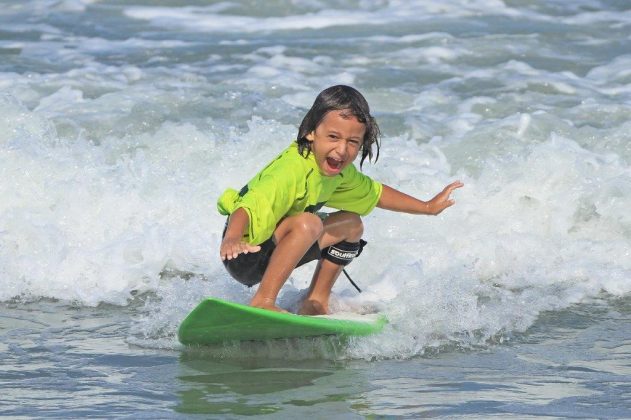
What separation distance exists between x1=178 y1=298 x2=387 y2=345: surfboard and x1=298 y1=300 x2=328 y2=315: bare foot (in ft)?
1.05

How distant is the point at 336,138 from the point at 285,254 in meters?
0.51

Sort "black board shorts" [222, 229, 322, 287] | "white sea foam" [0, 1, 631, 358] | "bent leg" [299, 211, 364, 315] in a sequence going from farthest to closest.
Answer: "white sea foam" [0, 1, 631, 358] < "bent leg" [299, 211, 364, 315] < "black board shorts" [222, 229, 322, 287]

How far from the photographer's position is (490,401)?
3881 mm

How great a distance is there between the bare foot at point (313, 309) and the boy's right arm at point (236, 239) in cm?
66

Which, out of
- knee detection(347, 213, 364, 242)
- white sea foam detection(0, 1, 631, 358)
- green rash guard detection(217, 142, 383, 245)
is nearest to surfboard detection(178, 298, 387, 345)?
white sea foam detection(0, 1, 631, 358)

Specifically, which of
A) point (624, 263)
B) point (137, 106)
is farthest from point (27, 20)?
point (624, 263)

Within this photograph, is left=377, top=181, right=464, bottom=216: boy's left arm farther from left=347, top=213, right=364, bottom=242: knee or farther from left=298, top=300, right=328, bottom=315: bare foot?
left=298, top=300, right=328, bottom=315: bare foot

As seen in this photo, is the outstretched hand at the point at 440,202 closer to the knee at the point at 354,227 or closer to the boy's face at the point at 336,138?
the knee at the point at 354,227

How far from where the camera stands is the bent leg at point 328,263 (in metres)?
4.80

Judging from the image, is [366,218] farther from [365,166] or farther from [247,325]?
[247,325]

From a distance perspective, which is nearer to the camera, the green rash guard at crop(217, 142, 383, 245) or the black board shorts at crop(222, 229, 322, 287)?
the green rash guard at crop(217, 142, 383, 245)

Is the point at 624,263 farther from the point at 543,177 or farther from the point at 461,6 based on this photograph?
the point at 461,6

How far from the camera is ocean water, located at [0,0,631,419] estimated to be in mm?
4168

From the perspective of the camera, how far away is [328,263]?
4906mm
